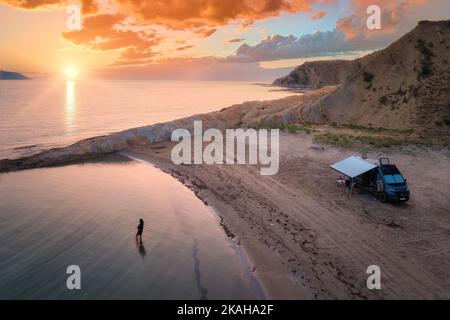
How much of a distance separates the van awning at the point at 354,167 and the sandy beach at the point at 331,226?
149cm

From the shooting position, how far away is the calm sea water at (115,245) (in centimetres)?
1595

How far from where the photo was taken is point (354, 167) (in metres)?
24.9

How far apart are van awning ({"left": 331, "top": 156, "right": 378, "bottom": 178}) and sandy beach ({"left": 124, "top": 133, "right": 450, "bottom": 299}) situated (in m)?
1.49

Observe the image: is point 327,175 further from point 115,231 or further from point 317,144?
point 115,231

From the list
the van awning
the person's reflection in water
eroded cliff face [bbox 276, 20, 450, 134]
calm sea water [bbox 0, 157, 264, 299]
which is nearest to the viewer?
calm sea water [bbox 0, 157, 264, 299]

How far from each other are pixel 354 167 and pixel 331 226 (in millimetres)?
6401

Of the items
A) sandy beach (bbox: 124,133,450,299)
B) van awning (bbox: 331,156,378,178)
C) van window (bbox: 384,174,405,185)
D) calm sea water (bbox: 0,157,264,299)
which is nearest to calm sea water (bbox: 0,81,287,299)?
calm sea water (bbox: 0,157,264,299)

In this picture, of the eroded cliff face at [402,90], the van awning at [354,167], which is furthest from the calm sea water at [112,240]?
the eroded cliff face at [402,90]

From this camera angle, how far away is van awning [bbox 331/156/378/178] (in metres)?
23.9

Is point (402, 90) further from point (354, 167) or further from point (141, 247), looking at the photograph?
point (141, 247)

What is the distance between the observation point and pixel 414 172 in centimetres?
2784

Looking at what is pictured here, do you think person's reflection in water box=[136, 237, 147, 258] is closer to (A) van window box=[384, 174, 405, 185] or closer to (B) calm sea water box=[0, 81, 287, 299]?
(B) calm sea water box=[0, 81, 287, 299]

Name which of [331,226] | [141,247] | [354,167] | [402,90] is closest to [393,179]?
[354,167]
